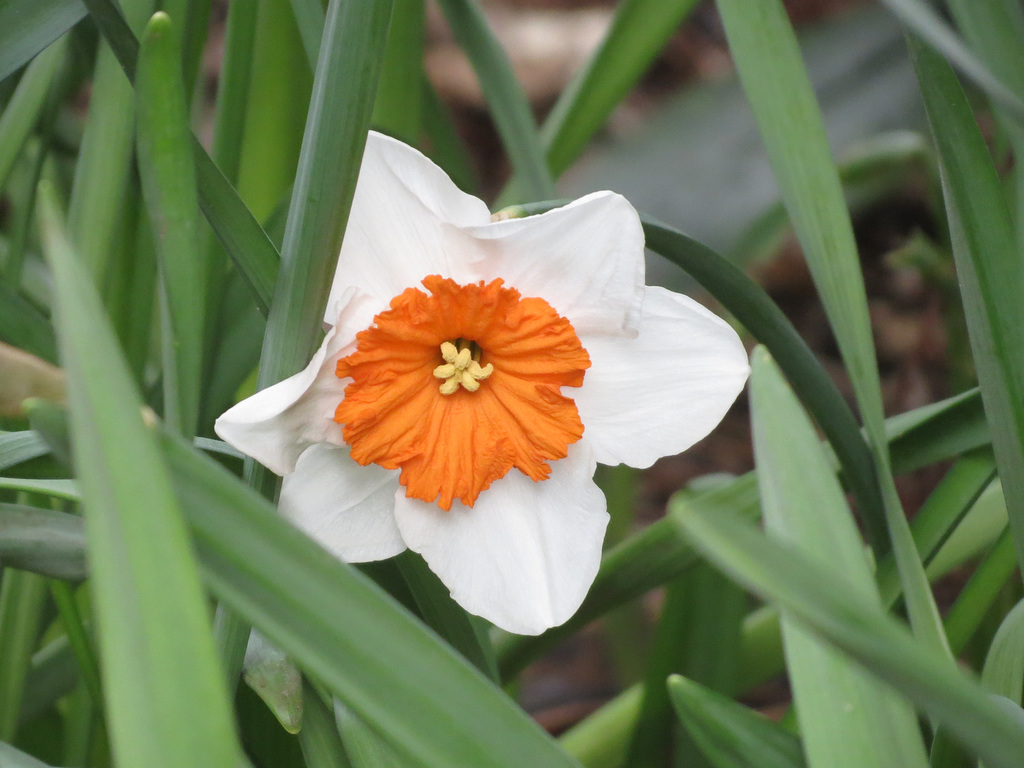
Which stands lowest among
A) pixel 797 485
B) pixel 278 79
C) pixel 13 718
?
pixel 13 718

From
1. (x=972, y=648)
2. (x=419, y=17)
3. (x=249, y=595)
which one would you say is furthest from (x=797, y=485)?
(x=972, y=648)

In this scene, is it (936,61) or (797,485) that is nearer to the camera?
(797,485)

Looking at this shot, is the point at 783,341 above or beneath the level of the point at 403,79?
beneath

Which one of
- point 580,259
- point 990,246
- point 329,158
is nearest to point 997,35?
point 990,246

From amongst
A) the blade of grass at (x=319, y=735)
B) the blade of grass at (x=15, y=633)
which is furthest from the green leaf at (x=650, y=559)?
the blade of grass at (x=15, y=633)

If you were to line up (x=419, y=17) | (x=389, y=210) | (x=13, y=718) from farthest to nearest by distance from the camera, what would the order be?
1. (x=419, y=17)
2. (x=13, y=718)
3. (x=389, y=210)

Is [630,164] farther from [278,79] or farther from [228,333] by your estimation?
[228,333]

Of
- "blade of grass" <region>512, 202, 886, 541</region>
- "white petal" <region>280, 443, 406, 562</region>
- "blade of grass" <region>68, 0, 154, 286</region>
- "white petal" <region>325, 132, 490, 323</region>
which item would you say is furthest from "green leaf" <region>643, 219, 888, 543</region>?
"blade of grass" <region>68, 0, 154, 286</region>

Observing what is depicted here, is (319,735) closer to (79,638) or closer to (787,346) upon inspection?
(79,638)
